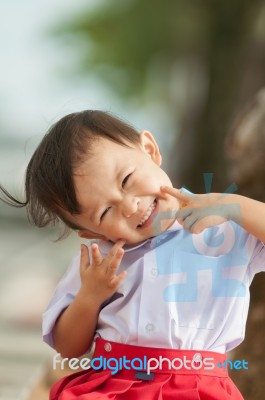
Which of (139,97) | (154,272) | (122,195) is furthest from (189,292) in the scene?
(139,97)

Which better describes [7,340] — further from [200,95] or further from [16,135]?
[200,95]

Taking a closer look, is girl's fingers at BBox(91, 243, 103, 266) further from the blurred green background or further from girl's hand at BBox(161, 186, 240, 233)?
the blurred green background

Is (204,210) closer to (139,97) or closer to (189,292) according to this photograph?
(189,292)

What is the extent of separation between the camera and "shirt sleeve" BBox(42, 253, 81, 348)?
3.51 ft

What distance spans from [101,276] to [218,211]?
195 mm

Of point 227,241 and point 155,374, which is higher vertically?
point 227,241

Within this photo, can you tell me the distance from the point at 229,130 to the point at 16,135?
2.72ft

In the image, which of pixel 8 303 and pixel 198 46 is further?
pixel 8 303

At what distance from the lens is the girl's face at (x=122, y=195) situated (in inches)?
38.4

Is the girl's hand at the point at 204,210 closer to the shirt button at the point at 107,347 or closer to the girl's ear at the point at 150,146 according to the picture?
the girl's ear at the point at 150,146

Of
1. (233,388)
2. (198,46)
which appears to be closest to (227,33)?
(198,46)

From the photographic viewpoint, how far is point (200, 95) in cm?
178

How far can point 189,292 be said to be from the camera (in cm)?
97

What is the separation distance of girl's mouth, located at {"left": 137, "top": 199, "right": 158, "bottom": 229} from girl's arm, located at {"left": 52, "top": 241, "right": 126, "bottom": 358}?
0.04 meters
